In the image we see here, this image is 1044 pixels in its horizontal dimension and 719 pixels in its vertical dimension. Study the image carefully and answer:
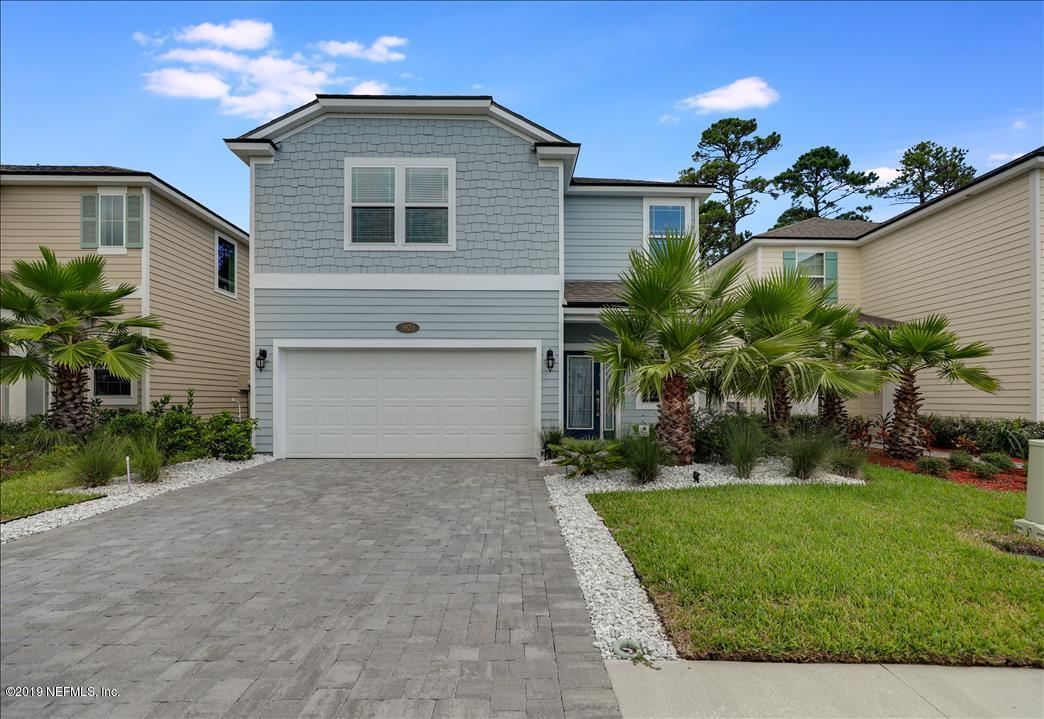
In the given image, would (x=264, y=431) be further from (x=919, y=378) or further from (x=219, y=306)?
(x=919, y=378)

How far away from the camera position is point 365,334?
9789 mm

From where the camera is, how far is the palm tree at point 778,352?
24.8 feet

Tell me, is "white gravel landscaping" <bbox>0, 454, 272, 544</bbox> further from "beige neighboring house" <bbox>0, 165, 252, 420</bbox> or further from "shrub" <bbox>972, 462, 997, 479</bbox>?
"shrub" <bbox>972, 462, 997, 479</bbox>

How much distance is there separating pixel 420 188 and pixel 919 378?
12.6 m

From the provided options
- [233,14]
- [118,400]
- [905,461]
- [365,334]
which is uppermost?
[233,14]

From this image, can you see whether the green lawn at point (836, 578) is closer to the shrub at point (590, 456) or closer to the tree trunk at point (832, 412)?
the shrub at point (590, 456)

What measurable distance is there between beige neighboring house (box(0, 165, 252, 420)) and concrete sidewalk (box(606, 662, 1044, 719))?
8.49 m

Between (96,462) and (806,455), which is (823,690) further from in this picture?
(806,455)

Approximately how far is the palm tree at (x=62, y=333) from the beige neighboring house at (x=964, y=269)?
8188 mm

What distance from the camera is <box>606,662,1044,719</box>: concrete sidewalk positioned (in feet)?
7.80

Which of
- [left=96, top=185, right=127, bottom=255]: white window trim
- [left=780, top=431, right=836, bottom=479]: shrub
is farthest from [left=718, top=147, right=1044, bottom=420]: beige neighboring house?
[left=96, top=185, right=127, bottom=255]: white window trim

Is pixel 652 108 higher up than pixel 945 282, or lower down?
higher up

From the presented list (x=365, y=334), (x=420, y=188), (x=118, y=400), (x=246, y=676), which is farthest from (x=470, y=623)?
(x=118, y=400)

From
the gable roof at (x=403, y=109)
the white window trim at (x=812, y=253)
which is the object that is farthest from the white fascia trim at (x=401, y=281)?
the white window trim at (x=812, y=253)
